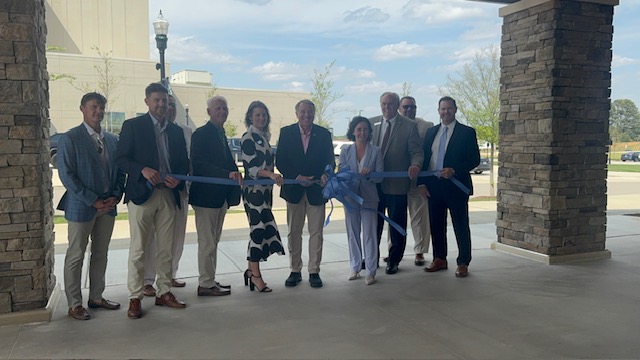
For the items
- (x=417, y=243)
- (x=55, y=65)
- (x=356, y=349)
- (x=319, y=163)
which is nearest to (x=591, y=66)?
(x=417, y=243)

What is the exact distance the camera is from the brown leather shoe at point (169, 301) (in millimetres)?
4992

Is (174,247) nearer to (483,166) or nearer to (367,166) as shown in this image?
(367,166)

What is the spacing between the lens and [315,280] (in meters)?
5.72

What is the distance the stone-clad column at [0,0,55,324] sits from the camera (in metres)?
4.46

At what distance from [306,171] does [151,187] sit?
164cm

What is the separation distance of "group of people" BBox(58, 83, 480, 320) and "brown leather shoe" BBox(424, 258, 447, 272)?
15 mm

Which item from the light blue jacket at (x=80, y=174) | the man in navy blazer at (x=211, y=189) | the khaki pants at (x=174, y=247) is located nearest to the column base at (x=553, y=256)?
the man in navy blazer at (x=211, y=189)

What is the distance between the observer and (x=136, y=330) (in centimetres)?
441

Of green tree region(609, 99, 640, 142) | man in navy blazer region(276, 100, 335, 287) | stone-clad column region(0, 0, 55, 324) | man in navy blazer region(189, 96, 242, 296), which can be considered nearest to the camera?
stone-clad column region(0, 0, 55, 324)

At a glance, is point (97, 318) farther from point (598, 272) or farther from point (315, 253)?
point (598, 272)

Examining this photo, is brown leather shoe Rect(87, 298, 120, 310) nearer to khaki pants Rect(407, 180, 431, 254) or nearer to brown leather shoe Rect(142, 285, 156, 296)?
brown leather shoe Rect(142, 285, 156, 296)

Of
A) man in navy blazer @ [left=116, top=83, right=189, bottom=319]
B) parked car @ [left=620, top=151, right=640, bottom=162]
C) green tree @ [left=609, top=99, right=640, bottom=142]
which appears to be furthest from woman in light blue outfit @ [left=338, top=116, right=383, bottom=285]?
green tree @ [left=609, top=99, right=640, bottom=142]

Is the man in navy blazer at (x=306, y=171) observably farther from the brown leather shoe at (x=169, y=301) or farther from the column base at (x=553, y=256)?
the column base at (x=553, y=256)

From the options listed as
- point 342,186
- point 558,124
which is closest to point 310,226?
point 342,186
